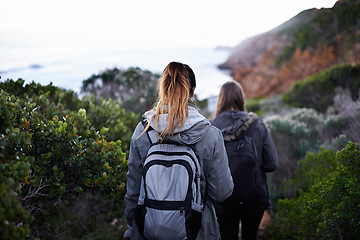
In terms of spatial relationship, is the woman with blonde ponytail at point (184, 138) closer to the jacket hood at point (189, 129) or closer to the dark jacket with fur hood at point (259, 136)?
the jacket hood at point (189, 129)

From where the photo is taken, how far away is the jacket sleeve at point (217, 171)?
1.95m

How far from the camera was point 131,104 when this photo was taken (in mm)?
7484

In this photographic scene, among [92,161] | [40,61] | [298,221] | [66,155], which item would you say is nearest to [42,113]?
[66,155]

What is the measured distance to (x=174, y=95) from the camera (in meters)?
1.98

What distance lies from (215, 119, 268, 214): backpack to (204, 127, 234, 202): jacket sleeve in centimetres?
74

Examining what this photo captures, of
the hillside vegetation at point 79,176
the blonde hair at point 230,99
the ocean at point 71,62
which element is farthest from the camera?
the ocean at point 71,62

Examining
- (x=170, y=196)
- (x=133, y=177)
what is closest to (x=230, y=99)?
(x=133, y=177)

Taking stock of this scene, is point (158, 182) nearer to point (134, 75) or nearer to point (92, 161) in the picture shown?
point (92, 161)

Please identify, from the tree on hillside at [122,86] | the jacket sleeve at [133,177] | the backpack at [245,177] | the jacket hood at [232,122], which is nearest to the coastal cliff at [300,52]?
the tree on hillside at [122,86]

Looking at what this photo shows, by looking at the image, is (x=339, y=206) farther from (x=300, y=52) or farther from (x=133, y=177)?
(x=300, y=52)

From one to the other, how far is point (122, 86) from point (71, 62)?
519 cm

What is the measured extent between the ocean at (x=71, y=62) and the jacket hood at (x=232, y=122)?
0.66 meters

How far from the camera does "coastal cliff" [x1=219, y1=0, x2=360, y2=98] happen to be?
16.6 meters

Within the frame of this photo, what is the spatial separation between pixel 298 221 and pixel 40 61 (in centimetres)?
887
